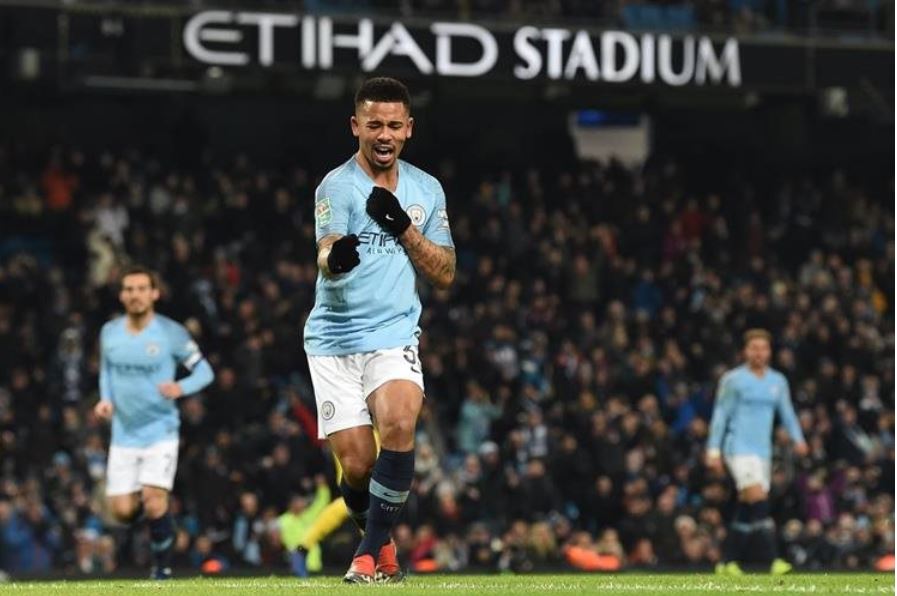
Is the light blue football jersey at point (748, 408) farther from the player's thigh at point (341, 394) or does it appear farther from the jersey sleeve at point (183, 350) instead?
the player's thigh at point (341, 394)

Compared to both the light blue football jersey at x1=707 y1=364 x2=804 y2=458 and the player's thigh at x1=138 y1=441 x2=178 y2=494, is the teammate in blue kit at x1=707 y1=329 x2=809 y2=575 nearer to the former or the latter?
the light blue football jersey at x1=707 y1=364 x2=804 y2=458

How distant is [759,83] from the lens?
25.3 metres

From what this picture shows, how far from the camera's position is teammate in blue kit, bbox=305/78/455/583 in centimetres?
959

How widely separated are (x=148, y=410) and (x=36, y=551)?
19.7ft

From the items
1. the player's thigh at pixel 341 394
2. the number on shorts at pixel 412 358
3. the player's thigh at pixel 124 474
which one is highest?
the number on shorts at pixel 412 358

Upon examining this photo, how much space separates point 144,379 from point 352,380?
15.5ft

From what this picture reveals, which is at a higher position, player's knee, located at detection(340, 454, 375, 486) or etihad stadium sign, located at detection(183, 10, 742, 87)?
etihad stadium sign, located at detection(183, 10, 742, 87)

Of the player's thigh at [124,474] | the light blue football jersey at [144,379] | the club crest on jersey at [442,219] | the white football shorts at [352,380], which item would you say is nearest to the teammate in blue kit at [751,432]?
the light blue football jersey at [144,379]

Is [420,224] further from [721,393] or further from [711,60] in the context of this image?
[711,60]

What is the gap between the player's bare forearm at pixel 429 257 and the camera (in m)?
9.53

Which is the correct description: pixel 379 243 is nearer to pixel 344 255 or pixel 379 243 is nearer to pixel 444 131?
pixel 344 255

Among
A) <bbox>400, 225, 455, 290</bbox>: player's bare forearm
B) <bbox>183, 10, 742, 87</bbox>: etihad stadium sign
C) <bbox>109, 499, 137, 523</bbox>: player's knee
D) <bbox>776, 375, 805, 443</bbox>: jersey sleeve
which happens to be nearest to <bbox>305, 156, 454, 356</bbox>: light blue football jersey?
<bbox>400, 225, 455, 290</bbox>: player's bare forearm

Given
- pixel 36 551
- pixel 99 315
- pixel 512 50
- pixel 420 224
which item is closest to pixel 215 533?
pixel 36 551

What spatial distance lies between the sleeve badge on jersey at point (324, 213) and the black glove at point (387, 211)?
23cm
